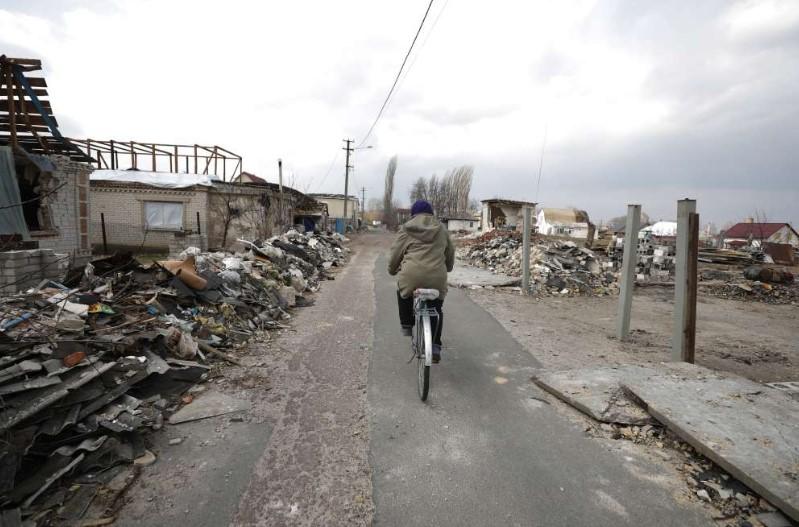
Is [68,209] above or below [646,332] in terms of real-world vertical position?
above

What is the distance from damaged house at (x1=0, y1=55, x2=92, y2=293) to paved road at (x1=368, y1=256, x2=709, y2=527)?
344 inches

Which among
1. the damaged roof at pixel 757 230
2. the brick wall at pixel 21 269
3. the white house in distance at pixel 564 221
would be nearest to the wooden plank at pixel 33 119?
the brick wall at pixel 21 269

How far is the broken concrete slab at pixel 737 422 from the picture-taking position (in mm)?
2482

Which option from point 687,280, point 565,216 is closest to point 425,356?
point 687,280

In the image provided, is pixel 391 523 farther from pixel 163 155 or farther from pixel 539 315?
pixel 163 155

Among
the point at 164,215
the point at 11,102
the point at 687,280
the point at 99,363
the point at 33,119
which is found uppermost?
the point at 11,102

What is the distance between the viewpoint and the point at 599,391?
12.5ft

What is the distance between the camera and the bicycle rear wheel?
3643mm

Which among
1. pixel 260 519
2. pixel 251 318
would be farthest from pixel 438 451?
pixel 251 318

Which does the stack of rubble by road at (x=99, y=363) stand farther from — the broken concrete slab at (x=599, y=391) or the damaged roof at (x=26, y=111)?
the damaged roof at (x=26, y=111)

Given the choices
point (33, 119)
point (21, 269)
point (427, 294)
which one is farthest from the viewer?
point (33, 119)

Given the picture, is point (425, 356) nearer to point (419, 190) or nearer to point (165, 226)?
point (165, 226)

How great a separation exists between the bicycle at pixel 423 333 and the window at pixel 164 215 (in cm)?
2013

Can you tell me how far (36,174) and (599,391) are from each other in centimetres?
1547
